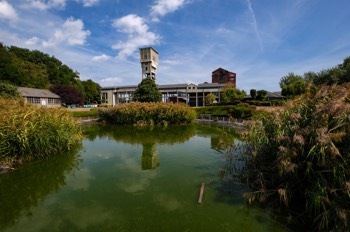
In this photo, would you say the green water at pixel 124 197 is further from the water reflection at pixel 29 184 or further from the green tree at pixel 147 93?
the green tree at pixel 147 93

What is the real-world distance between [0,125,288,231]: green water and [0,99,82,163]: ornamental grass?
0.53 meters

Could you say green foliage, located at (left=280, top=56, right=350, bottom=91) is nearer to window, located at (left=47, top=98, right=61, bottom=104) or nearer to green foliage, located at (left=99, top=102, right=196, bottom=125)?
green foliage, located at (left=99, top=102, right=196, bottom=125)

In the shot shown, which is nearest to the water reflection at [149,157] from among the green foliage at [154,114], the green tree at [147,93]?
the green foliage at [154,114]

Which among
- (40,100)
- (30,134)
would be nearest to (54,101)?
(40,100)

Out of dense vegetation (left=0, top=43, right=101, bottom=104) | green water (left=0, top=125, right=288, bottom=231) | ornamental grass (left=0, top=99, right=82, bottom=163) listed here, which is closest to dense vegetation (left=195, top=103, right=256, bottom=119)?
green water (left=0, top=125, right=288, bottom=231)

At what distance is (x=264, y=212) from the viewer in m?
4.09

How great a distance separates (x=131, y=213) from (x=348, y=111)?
4.78 metres

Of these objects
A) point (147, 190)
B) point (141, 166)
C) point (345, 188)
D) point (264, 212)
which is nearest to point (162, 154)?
point (141, 166)

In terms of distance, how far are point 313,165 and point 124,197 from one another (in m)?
4.25

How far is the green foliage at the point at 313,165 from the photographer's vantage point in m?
3.23

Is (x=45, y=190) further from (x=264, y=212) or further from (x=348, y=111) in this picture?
(x=348, y=111)

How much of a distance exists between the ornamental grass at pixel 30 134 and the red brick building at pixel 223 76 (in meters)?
68.1

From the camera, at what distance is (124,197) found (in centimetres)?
477

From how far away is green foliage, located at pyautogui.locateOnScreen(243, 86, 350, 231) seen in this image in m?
3.23
